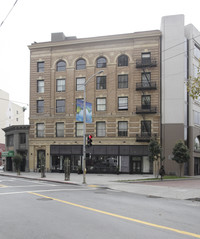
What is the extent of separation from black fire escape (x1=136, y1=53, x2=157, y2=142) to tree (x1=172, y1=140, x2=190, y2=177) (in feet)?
12.8

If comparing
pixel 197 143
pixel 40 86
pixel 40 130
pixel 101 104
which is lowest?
pixel 197 143

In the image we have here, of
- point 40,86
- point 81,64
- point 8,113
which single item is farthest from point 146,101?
point 8,113

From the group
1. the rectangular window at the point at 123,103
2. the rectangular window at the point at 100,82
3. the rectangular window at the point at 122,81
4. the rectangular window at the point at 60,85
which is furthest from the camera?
the rectangular window at the point at 60,85

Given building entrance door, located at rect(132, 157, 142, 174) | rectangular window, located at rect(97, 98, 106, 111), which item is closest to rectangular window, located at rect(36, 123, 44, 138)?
rectangular window, located at rect(97, 98, 106, 111)

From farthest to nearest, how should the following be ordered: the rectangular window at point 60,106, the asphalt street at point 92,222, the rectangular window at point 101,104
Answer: the rectangular window at point 60,106
the rectangular window at point 101,104
the asphalt street at point 92,222

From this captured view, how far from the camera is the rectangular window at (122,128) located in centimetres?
3803

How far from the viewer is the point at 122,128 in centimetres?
3819

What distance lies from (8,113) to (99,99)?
54701 millimetres

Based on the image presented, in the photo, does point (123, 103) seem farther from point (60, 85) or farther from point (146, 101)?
point (60, 85)

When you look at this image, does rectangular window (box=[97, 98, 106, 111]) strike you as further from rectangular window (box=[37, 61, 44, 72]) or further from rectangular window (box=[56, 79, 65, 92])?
rectangular window (box=[37, 61, 44, 72])

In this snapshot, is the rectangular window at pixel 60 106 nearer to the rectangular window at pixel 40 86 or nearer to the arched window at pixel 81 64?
the rectangular window at pixel 40 86

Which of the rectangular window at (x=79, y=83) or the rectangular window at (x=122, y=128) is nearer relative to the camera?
the rectangular window at (x=122, y=128)

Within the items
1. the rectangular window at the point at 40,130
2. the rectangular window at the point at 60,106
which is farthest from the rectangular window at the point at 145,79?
the rectangular window at the point at 40,130

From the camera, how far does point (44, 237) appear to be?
23.1 ft
